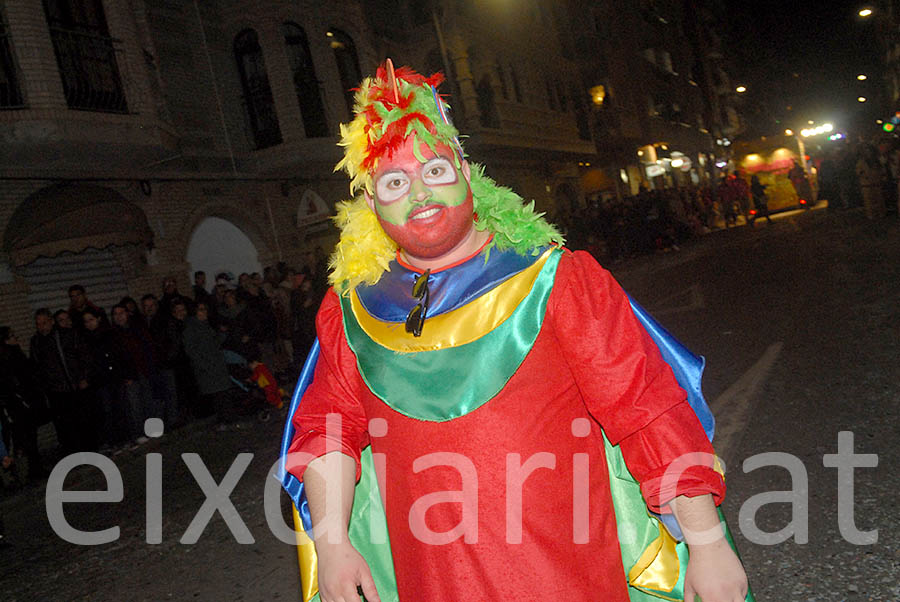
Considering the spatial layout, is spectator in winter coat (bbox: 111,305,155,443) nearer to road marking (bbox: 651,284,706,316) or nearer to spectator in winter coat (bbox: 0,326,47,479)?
spectator in winter coat (bbox: 0,326,47,479)

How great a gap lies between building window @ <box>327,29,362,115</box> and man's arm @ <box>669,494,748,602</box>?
54.5 feet

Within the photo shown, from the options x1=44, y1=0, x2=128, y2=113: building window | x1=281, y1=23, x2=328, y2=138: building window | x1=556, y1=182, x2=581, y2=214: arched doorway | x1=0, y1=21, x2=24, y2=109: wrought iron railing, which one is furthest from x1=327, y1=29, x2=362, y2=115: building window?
x1=556, y1=182, x2=581, y2=214: arched doorway

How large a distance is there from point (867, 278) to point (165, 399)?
8.57 meters

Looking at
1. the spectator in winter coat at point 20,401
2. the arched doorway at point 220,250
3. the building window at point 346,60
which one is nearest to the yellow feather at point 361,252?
the spectator in winter coat at point 20,401

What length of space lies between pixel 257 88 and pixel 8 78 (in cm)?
575

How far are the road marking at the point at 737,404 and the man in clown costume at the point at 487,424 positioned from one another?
3092mm

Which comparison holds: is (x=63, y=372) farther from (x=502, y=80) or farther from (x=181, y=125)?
(x=502, y=80)

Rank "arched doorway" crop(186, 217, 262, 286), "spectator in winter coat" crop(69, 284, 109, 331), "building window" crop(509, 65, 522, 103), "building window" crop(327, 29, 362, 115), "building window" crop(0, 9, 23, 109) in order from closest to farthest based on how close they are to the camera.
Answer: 1. "spectator in winter coat" crop(69, 284, 109, 331)
2. "building window" crop(0, 9, 23, 109)
3. "arched doorway" crop(186, 217, 262, 286)
4. "building window" crop(327, 29, 362, 115)
5. "building window" crop(509, 65, 522, 103)

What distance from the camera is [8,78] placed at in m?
10.6

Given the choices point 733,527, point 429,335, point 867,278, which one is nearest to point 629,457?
point 429,335

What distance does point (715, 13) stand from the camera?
55.2 m

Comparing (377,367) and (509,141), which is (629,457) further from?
(509,141)

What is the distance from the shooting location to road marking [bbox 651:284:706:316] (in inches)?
385

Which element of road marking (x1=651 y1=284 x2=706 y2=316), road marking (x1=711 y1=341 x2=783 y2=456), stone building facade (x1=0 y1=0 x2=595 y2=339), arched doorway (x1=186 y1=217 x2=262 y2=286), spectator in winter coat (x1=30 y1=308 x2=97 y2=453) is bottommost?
road marking (x1=711 y1=341 x2=783 y2=456)
